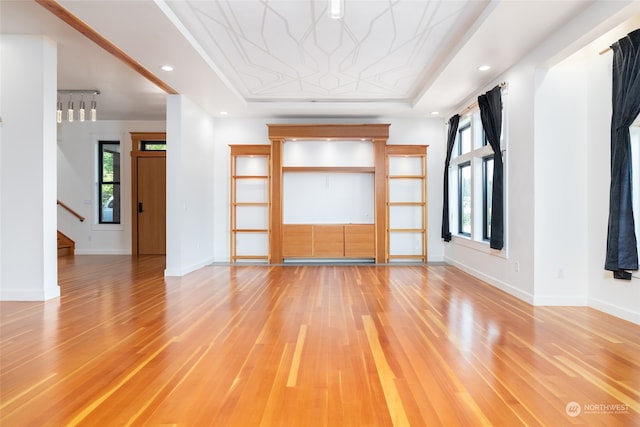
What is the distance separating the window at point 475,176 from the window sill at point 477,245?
0.05 metres

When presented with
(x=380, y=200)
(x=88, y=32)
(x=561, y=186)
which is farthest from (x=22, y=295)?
(x=561, y=186)

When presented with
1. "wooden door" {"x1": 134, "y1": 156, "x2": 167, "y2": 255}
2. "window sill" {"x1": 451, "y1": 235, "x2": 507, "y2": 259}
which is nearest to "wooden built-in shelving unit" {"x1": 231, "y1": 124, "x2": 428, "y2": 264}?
"window sill" {"x1": 451, "y1": 235, "x2": 507, "y2": 259}

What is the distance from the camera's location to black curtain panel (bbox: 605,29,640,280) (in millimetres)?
3123

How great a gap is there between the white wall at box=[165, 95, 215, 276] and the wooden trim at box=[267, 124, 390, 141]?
1.34m

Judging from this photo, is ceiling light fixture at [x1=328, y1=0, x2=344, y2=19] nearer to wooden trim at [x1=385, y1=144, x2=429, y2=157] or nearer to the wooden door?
wooden trim at [x1=385, y1=144, x2=429, y2=157]

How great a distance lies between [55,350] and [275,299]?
207cm

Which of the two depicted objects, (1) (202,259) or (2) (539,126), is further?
(1) (202,259)

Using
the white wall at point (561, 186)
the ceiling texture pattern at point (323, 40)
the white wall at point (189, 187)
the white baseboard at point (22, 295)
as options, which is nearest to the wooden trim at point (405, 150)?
the ceiling texture pattern at point (323, 40)

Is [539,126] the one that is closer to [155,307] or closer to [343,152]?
[343,152]

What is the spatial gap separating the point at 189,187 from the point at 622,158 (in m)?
→ 5.65

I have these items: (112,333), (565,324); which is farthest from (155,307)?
(565,324)

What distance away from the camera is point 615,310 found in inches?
133

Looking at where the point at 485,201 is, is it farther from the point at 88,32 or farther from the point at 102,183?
the point at 102,183

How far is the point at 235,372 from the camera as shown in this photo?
86.6 inches
